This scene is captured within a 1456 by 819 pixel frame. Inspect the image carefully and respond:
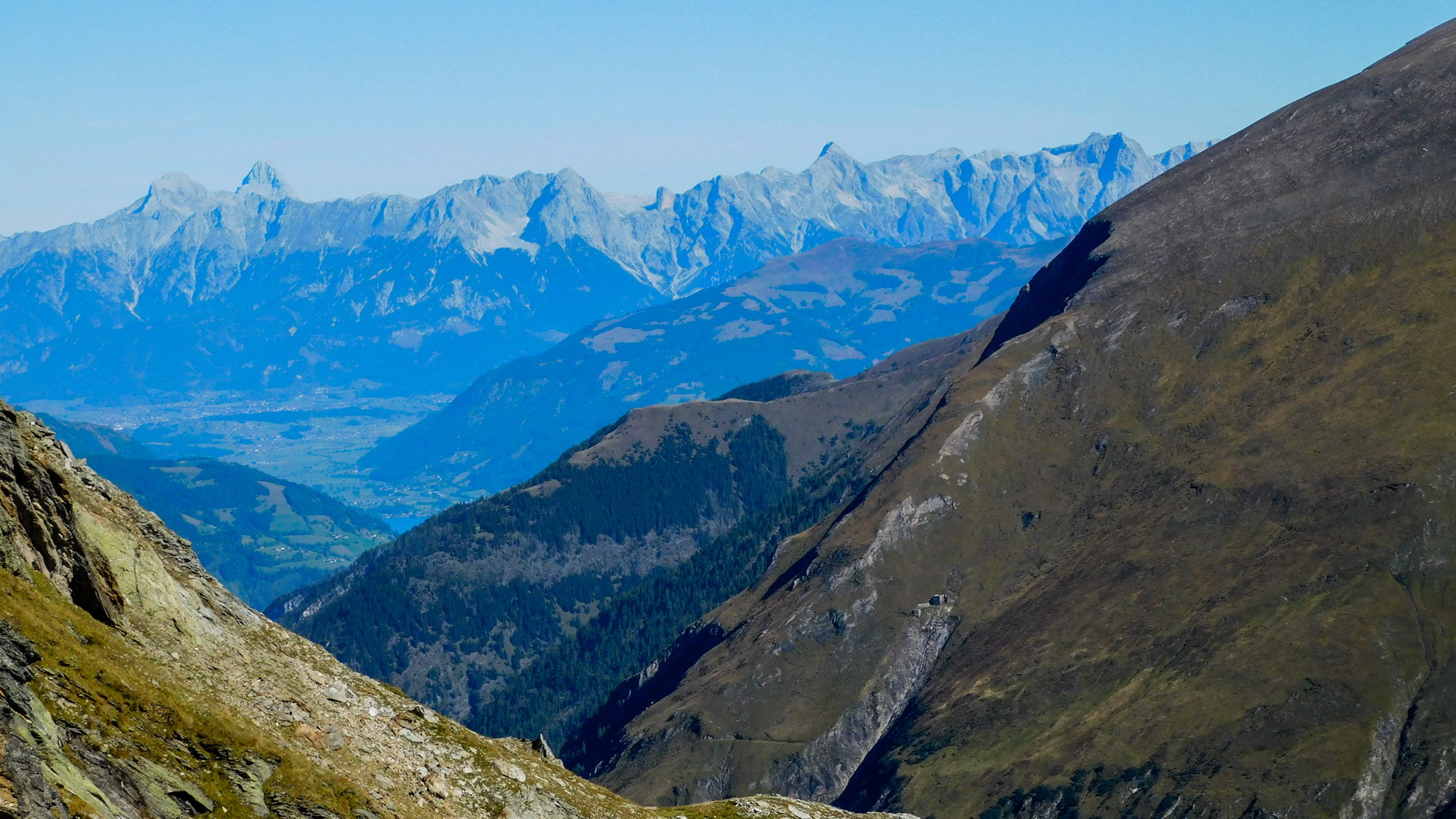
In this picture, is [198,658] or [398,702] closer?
[198,658]

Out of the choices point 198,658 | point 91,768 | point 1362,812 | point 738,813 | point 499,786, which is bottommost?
point 1362,812

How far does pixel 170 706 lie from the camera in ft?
153

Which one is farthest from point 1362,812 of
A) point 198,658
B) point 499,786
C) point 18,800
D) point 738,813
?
point 18,800

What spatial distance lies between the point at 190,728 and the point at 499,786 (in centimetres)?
1827

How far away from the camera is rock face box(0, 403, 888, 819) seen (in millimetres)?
40375

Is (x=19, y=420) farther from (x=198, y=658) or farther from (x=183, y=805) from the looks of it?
(x=183, y=805)

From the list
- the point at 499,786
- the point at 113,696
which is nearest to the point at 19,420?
the point at 113,696

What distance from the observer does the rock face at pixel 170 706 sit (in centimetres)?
4038

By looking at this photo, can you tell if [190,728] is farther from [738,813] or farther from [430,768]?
[738,813]

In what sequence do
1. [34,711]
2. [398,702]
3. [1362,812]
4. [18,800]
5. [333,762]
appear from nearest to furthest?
[18,800], [34,711], [333,762], [398,702], [1362,812]

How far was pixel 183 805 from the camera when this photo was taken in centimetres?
4338

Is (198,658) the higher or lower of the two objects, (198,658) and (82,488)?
the lower

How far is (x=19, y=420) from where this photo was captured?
5672 cm

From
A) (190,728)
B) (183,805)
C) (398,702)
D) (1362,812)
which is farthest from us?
(1362,812)
